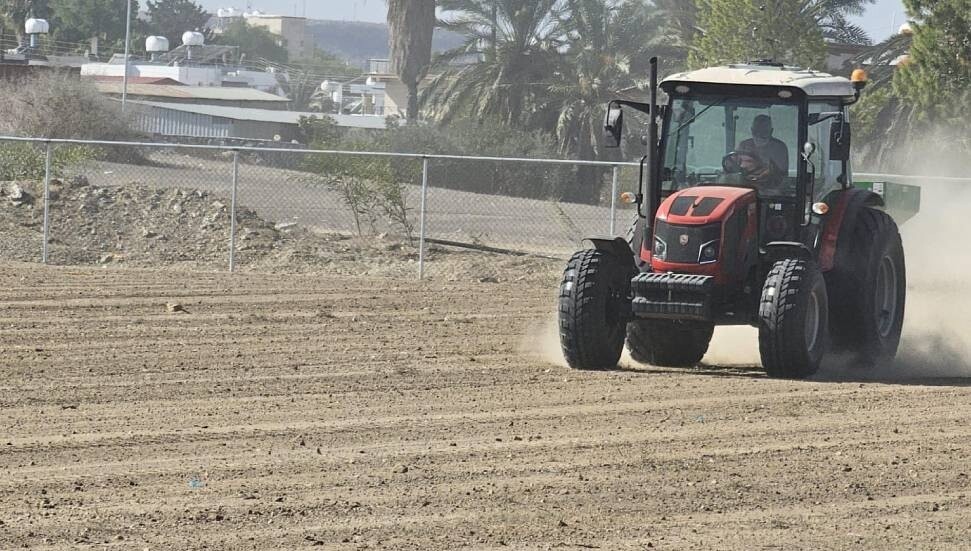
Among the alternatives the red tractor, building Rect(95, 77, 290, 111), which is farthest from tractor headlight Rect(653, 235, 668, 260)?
building Rect(95, 77, 290, 111)

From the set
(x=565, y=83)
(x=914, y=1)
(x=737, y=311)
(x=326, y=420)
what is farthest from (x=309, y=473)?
(x=565, y=83)

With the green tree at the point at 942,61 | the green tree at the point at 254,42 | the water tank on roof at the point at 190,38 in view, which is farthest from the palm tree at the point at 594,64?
the green tree at the point at 254,42

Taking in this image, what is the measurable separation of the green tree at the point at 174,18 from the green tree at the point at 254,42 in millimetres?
28719

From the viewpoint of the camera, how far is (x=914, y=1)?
106 feet

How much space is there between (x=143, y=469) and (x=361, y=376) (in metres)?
3.70

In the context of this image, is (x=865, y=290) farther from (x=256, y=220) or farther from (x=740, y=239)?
(x=256, y=220)

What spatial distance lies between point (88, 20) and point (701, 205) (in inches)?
3641

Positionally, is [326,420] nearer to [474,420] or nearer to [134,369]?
[474,420]

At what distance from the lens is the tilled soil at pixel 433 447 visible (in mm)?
7285

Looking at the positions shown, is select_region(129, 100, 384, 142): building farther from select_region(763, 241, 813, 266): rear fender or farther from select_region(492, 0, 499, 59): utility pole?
select_region(763, 241, 813, 266): rear fender

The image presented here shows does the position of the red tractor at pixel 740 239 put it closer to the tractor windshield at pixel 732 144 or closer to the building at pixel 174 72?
the tractor windshield at pixel 732 144

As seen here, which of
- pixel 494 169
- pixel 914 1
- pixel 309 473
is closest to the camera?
pixel 309 473

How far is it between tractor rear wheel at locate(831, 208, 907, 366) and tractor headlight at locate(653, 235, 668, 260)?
1656 mm

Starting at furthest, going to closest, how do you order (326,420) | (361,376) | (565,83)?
(565,83)
(361,376)
(326,420)
